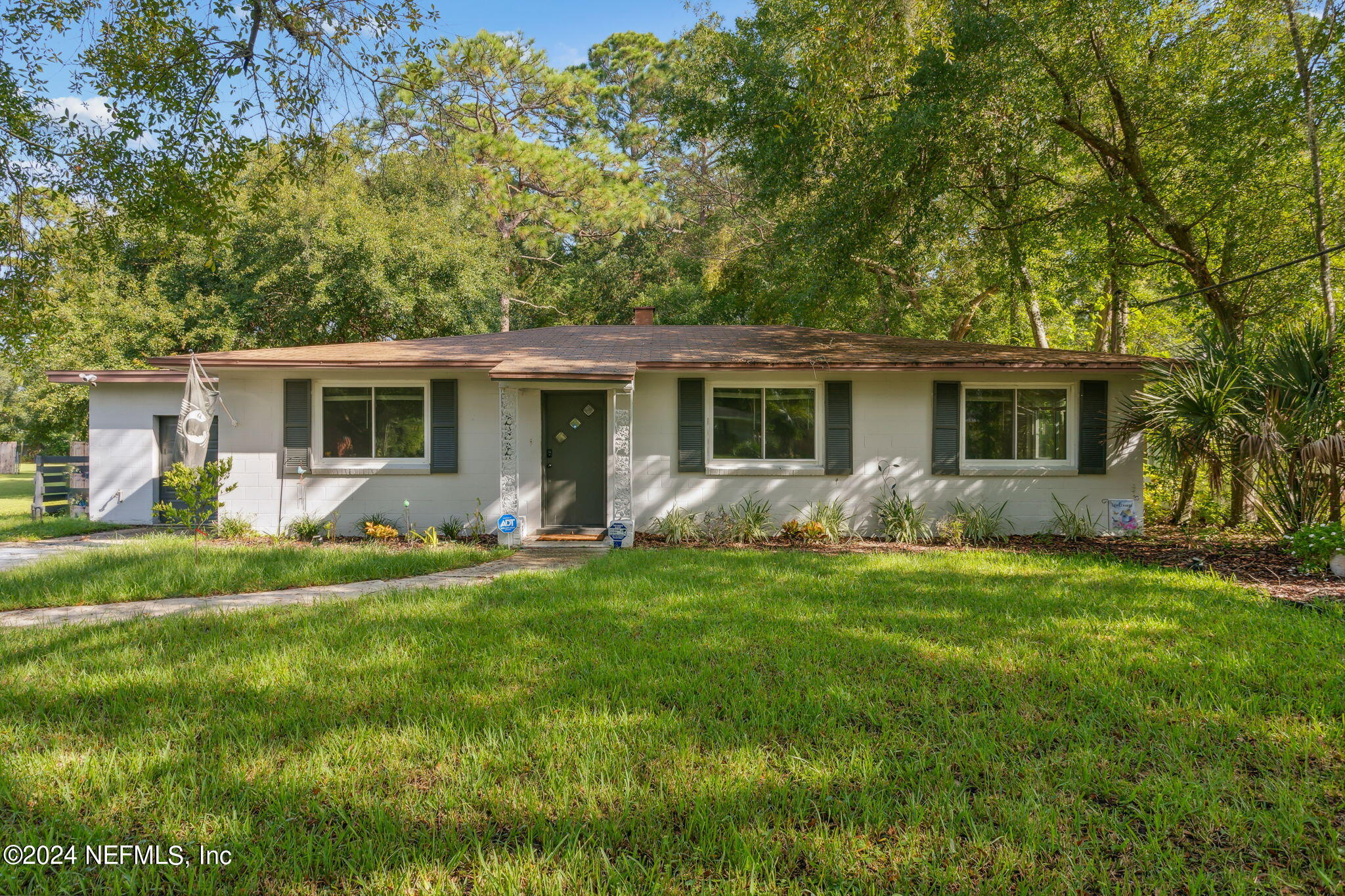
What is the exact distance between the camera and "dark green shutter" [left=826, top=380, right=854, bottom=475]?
1010 cm

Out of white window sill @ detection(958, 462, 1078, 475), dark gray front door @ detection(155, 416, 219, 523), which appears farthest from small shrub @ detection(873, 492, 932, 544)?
dark gray front door @ detection(155, 416, 219, 523)

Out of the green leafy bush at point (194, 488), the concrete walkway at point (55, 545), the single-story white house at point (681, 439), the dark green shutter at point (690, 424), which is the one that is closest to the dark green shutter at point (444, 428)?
the single-story white house at point (681, 439)

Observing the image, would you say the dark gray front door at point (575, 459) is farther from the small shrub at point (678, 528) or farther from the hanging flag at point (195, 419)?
the hanging flag at point (195, 419)

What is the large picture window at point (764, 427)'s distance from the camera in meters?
10.3

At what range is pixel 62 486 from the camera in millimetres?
12586

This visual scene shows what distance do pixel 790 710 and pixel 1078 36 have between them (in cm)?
1093

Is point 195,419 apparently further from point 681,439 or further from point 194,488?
point 681,439

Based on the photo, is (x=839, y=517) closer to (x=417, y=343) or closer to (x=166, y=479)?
(x=417, y=343)

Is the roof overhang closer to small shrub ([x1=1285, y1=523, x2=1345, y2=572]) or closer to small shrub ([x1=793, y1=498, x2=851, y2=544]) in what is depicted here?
small shrub ([x1=793, y1=498, x2=851, y2=544])

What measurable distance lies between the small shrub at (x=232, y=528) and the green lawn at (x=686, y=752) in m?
5.16

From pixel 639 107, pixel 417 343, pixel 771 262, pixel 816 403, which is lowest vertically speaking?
pixel 816 403

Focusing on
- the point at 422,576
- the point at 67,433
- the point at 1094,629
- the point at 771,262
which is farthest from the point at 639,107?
the point at 1094,629

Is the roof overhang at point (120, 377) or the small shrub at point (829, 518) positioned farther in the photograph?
the roof overhang at point (120, 377)

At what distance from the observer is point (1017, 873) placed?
7.37 ft
